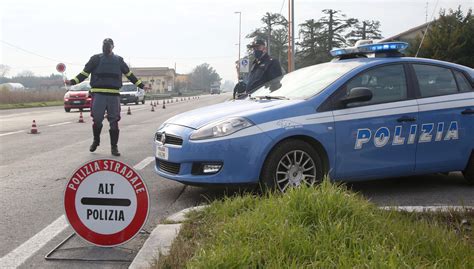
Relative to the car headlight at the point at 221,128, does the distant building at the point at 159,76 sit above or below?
above

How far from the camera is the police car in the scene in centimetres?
479

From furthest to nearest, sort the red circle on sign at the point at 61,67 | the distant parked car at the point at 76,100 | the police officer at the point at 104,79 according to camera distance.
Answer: the red circle on sign at the point at 61,67
the distant parked car at the point at 76,100
the police officer at the point at 104,79

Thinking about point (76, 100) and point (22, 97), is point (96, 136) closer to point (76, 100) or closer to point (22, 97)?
point (76, 100)

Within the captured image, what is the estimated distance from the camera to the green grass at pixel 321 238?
271 centimetres

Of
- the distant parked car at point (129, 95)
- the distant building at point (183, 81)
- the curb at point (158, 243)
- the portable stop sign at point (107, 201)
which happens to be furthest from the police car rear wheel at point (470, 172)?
the distant building at point (183, 81)

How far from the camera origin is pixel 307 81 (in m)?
5.67

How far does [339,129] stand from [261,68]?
3.69 meters

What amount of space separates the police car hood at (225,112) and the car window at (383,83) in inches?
30.5

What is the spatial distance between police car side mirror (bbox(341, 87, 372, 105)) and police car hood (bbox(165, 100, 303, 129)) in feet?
1.65

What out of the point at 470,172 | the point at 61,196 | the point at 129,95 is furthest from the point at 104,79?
the point at 129,95

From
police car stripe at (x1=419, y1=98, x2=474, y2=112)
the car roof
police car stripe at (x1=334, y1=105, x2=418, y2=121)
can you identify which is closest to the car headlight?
police car stripe at (x1=334, y1=105, x2=418, y2=121)

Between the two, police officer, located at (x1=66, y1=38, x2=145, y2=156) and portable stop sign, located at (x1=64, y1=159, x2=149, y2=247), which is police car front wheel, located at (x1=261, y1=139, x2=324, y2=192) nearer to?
portable stop sign, located at (x1=64, y1=159, x2=149, y2=247)

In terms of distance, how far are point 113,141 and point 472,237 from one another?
6.49m

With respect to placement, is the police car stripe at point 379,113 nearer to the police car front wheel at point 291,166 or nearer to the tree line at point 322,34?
the police car front wheel at point 291,166
